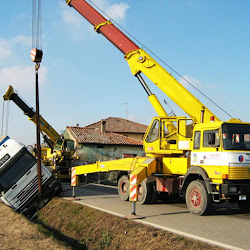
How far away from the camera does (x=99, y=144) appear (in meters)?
34.5

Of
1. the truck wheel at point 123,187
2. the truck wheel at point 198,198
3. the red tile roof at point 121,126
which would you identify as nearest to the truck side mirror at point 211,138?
the truck wheel at point 198,198

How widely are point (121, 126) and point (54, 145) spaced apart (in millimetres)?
18641

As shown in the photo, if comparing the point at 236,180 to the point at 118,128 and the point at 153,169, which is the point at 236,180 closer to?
the point at 153,169

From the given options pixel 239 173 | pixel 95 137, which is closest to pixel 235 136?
pixel 239 173

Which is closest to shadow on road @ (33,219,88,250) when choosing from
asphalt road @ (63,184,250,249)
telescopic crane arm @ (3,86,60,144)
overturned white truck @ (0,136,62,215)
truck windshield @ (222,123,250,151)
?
asphalt road @ (63,184,250,249)

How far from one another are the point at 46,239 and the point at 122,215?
2.69 metres

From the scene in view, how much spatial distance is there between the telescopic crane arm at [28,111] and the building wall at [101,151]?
4.40m

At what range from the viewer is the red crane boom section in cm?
1509

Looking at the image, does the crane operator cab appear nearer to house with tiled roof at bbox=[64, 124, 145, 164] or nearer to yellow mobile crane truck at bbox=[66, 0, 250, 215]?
yellow mobile crane truck at bbox=[66, 0, 250, 215]

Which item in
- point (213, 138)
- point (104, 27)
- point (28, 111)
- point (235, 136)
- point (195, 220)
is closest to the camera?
point (195, 220)

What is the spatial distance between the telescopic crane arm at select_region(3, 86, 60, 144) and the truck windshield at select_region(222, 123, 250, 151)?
20005 mm

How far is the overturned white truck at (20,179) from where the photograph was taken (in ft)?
40.6

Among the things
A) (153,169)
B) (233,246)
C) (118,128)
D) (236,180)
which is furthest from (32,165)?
(118,128)

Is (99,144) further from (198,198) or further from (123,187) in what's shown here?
(198,198)
